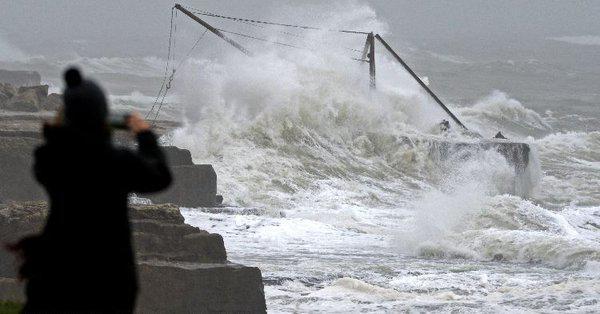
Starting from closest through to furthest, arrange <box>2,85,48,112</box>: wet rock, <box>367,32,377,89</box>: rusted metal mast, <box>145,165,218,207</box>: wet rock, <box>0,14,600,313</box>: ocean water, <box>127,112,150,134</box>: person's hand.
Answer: <box>127,112,150,134</box>: person's hand → <box>0,14,600,313</box>: ocean water → <box>145,165,218,207</box>: wet rock → <box>2,85,48,112</box>: wet rock → <box>367,32,377,89</box>: rusted metal mast

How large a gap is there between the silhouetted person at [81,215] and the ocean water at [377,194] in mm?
5886

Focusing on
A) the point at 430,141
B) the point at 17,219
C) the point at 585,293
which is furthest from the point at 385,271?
the point at 430,141

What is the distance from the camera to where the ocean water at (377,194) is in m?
10.7

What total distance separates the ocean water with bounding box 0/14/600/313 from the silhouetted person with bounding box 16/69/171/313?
5.89 m

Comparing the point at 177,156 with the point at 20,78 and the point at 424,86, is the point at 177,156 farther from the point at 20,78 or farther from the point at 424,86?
the point at 20,78

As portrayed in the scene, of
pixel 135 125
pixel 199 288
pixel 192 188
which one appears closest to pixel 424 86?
pixel 192 188

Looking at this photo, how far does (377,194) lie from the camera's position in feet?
69.5

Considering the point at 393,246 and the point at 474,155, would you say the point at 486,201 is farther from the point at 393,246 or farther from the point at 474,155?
the point at 474,155

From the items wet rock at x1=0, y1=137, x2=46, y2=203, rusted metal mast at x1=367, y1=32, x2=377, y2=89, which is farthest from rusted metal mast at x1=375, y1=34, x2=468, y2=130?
wet rock at x1=0, y1=137, x2=46, y2=203

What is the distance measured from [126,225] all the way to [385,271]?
860 centimetres

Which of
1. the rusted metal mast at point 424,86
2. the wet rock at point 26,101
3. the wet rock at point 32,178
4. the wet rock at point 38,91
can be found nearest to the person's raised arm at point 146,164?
the wet rock at point 32,178

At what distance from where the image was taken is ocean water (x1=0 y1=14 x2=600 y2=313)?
35.2 ft

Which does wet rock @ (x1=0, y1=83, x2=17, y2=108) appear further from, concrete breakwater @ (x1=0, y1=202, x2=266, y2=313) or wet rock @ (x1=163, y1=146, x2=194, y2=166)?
concrete breakwater @ (x1=0, y1=202, x2=266, y2=313)

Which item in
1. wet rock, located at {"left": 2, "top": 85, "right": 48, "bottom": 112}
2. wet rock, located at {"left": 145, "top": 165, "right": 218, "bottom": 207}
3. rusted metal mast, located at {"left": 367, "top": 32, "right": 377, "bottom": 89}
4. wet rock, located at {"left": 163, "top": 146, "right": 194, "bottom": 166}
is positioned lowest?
wet rock, located at {"left": 145, "top": 165, "right": 218, "bottom": 207}
